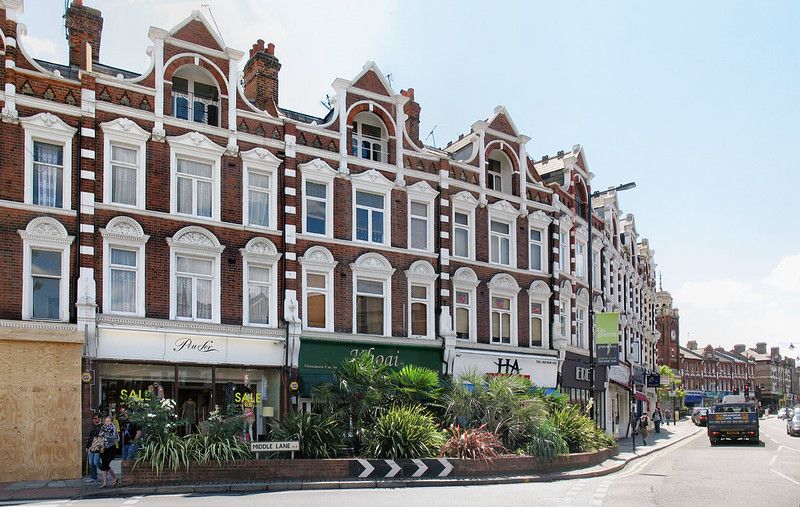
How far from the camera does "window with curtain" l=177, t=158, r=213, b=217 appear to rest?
23.0 meters

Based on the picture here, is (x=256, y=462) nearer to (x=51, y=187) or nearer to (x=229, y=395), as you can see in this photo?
(x=229, y=395)

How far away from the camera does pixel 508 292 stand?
30734mm

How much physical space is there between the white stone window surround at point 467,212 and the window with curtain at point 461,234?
0.04m

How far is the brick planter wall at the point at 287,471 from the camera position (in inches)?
669

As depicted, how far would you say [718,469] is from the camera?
2270 centimetres

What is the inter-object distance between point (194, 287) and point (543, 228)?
15330 millimetres

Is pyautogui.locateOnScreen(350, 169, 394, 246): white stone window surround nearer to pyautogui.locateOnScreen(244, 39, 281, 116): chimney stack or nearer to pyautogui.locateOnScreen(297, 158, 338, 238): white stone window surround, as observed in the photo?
pyautogui.locateOnScreen(297, 158, 338, 238): white stone window surround

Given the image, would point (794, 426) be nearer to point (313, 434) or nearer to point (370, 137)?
point (370, 137)

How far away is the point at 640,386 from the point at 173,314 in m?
37.0

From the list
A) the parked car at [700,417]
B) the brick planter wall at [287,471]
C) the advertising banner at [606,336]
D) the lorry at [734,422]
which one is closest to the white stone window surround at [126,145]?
the brick planter wall at [287,471]

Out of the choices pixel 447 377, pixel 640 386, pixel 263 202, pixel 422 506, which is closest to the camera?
pixel 422 506

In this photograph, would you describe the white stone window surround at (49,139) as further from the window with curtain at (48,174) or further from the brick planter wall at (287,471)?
the brick planter wall at (287,471)

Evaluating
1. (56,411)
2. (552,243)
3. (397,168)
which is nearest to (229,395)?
(56,411)

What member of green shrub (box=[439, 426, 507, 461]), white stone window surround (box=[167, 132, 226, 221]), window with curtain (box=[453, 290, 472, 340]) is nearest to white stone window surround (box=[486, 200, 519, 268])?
window with curtain (box=[453, 290, 472, 340])
